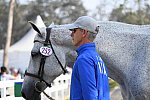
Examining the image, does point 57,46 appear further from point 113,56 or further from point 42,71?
point 113,56

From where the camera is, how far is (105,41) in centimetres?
493

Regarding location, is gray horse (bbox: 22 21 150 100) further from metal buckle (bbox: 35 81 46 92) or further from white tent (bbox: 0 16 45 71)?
white tent (bbox: 0 16 45 71)

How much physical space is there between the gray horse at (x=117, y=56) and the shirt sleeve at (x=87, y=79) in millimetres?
1439

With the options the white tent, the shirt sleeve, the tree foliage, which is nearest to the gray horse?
the shirt sleeve

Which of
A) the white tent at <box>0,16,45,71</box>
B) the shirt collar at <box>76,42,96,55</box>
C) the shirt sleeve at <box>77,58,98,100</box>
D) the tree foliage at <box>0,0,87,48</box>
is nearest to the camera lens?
the shirt sleeve at <box>77,58,98,100</box>

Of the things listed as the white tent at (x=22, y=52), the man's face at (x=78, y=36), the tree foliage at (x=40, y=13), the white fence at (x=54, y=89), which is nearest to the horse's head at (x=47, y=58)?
the man's face at (x=78, y=36)

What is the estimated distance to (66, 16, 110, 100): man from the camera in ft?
10.2

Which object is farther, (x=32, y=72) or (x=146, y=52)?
(x=32, y=72)

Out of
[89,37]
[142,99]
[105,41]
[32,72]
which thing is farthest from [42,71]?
[89,37]

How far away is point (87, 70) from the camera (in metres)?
3.13

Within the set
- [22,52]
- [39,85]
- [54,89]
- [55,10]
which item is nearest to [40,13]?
[55,10]

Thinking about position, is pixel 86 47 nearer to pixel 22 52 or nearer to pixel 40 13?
pixel 22 52

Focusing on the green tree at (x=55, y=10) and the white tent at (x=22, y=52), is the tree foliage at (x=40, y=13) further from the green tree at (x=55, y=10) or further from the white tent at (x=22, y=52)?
the white tent at (x=22, y=52)

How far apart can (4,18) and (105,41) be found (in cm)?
6955
